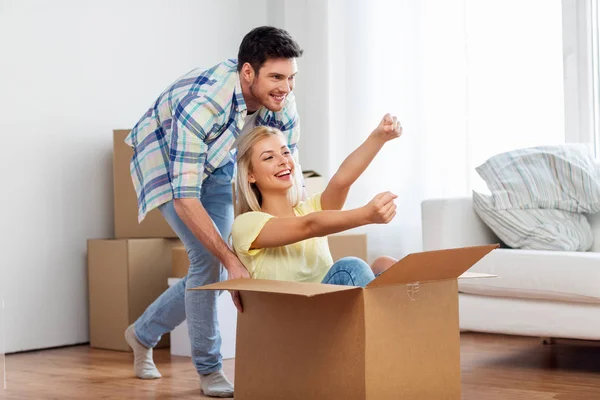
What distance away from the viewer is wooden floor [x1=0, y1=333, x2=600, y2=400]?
229 cm

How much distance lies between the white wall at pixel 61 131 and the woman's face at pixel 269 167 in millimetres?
1642

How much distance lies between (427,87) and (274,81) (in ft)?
6.28

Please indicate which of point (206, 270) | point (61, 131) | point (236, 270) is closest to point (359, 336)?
point (236, 270)

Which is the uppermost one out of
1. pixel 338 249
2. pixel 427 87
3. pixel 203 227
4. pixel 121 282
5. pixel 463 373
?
pixel 427 87

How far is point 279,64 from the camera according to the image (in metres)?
1.93

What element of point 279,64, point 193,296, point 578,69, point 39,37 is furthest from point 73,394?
point 578,69

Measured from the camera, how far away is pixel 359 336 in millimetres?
1488

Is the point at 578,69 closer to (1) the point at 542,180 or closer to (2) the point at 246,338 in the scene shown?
(1) the point at 542,180

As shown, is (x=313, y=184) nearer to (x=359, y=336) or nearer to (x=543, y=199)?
(x=543, y=199)

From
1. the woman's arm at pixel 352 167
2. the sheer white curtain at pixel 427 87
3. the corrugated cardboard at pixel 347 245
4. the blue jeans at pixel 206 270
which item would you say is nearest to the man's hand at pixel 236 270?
the woman's arm at pixel 352 167

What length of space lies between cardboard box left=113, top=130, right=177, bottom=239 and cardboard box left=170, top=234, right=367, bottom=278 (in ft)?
0.56

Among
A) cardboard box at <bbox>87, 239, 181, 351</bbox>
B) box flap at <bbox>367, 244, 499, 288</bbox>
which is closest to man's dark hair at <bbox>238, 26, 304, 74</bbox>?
box flap at <bbox>367, 244, 499, 288</bbox>

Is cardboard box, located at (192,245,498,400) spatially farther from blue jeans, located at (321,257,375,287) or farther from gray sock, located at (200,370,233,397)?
gray sock, located at (200,370,233,397)

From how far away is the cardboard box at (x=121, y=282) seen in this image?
10.7ft
